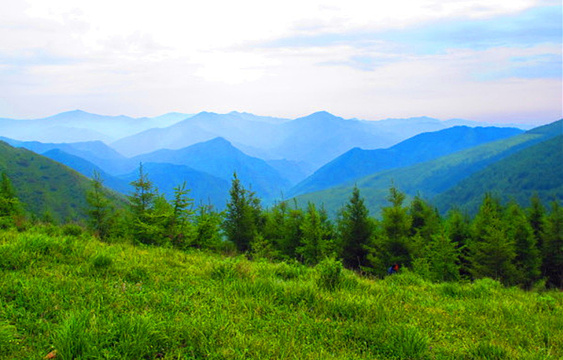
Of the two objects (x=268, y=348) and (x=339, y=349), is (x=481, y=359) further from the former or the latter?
(x=268, y=348)

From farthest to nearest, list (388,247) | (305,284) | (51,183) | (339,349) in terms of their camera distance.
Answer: (51,183)
(388,247)
(305,284)
(339,349)

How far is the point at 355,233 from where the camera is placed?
36.2m

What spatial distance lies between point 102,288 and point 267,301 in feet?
8.93

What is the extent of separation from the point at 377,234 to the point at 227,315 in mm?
31404

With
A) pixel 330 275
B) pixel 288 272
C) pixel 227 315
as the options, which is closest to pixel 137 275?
pixel 227 315

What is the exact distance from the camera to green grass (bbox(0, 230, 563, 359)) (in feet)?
12.5

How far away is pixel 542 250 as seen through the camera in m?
40.3

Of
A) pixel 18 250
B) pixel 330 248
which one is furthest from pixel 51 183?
pixel 18 250

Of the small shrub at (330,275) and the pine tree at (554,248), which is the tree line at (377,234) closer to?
the pine tree at (554,248)

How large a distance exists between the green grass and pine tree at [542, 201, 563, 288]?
140 feet

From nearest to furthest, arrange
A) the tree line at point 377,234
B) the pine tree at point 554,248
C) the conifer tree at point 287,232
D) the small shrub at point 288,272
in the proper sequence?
1. the small shrub at point 288,272
2. the tree line at point 377,234
3. the conifer tree at point 287,232
4. the pine tree at point 554,248

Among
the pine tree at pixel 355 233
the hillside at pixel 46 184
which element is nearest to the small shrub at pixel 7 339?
the pine tree at pixel 355 233

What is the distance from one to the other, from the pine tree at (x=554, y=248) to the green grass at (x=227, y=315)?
1681 inches

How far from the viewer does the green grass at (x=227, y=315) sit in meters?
3.82
